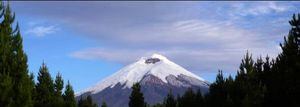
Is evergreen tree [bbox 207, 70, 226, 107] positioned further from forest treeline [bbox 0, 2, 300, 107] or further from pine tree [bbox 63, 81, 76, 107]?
pine tree [bbox 63, 81, 76, 107]

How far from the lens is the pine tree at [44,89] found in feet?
174

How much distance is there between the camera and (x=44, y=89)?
5391 cm

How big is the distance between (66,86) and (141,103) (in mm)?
9140

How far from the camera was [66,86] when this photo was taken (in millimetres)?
64938

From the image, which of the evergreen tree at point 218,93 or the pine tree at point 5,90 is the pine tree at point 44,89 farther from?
the pine tree at point 5,90

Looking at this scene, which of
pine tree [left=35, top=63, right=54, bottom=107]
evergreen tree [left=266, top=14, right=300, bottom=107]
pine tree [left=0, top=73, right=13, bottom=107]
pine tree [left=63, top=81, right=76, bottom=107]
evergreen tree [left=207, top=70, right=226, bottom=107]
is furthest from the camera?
pine tree [left=63, top=81, right=76, bottom=107]

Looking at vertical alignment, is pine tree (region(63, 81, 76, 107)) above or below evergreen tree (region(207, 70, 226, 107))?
above

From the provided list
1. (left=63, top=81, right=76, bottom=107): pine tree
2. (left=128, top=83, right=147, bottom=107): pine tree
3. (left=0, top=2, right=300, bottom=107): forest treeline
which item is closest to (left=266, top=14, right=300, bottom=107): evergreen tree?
(left=0, top=2, right=300, bottom=107): forest treeline

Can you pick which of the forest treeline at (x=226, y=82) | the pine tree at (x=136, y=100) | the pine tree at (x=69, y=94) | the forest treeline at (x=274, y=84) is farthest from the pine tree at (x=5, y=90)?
the pine tree at (x=136, y=100)

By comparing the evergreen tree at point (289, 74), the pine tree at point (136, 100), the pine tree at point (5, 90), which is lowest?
the pine tree at point (5, 90)

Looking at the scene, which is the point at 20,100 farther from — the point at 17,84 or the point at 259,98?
Result: the point at 259,98

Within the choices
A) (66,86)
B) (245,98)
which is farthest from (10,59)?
(66,86)

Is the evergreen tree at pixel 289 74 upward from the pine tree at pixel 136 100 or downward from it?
downward

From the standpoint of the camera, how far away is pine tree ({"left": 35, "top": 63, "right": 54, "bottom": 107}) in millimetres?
52938
